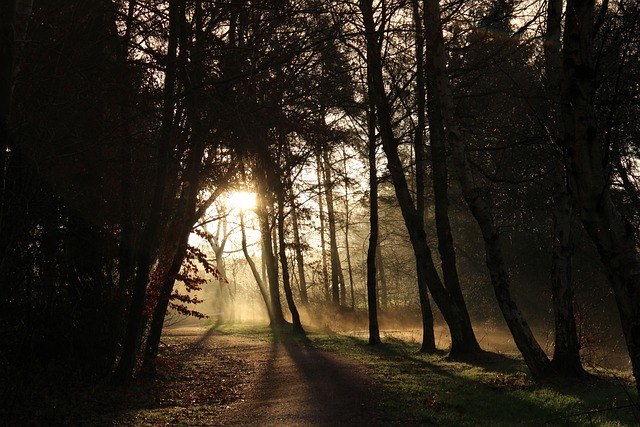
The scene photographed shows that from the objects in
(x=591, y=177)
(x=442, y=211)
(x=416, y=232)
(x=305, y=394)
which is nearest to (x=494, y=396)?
(x=305, y=394)

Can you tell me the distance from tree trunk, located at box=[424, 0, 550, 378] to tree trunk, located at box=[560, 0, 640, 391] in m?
6.55

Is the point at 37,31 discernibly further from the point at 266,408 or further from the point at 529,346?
the point at 529,346

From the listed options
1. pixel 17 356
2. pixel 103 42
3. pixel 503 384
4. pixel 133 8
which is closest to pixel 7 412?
pixel 17 356

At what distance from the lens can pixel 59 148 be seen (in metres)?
8.87

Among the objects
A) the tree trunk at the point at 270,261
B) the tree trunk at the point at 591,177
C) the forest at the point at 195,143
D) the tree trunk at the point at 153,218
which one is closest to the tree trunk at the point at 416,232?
the forest at the point at 195,143

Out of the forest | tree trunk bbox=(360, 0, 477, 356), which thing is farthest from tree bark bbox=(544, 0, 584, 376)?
tree trunk bbox=(360, 0, 477, 356)

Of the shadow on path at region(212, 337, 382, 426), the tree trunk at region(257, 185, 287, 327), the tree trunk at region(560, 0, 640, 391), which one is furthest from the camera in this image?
the tree trunk at region(257, 185, 287, 327)

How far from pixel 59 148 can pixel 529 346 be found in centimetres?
825

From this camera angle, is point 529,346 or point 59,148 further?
point 529,346

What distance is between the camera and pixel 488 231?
11234 millimetres

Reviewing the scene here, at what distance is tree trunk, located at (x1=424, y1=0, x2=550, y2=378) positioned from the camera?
431 inches

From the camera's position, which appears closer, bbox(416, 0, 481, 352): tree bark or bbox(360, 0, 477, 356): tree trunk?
bbox(360, 0, 477, 356): tree trunk

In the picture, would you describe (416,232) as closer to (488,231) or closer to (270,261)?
(488,231)

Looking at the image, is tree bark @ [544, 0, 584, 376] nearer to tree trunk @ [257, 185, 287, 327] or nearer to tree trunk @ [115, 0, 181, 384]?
tree trunk @ [115, 0, 181, 384]
